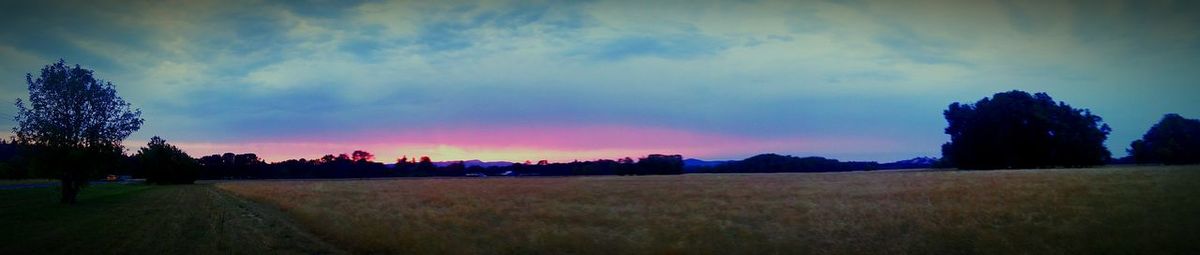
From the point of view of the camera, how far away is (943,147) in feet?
233

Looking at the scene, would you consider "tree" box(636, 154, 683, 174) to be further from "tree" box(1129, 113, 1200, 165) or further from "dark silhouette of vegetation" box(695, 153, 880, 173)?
"tree" box(1129, 113, 1200, 165)

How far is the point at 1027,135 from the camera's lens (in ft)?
192

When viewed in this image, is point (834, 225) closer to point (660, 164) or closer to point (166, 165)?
point (660, 164)

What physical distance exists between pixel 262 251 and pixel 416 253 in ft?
14.3

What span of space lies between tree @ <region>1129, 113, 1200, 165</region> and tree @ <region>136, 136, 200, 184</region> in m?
140

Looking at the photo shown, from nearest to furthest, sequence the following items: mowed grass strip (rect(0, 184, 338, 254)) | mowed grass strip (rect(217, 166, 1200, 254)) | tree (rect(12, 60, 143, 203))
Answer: mowed grass strip (rect(217, 166, 1200, 254)) → mowed grass strip (rect(0, 184, 338, 254)) → tree (rect(12, 60, 143, 203))

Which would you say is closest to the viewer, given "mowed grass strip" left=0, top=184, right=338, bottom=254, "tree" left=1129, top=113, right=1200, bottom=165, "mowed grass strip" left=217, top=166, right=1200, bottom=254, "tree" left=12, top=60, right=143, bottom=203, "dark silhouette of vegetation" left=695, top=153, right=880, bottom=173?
"mowed grass strip" left=217, top=166, right=1200, bottom=254

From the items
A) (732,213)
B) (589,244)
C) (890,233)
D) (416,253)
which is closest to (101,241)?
(416,253)

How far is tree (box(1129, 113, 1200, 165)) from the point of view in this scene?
61156 mm

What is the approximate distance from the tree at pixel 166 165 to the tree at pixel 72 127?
7791 cm

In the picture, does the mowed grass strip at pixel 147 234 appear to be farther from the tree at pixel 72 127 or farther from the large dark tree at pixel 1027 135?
the large dark tree at pixel 1027 135

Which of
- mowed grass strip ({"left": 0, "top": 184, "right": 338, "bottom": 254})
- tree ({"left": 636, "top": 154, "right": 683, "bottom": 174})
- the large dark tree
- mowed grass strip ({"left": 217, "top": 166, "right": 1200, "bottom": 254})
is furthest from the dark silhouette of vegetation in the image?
mowed grass strip ({"left": 0, "top": 184, "right": 338, "bottom": 254})

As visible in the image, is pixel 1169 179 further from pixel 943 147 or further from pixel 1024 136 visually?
pixel 943 147

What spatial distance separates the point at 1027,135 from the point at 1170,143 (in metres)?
18.1
